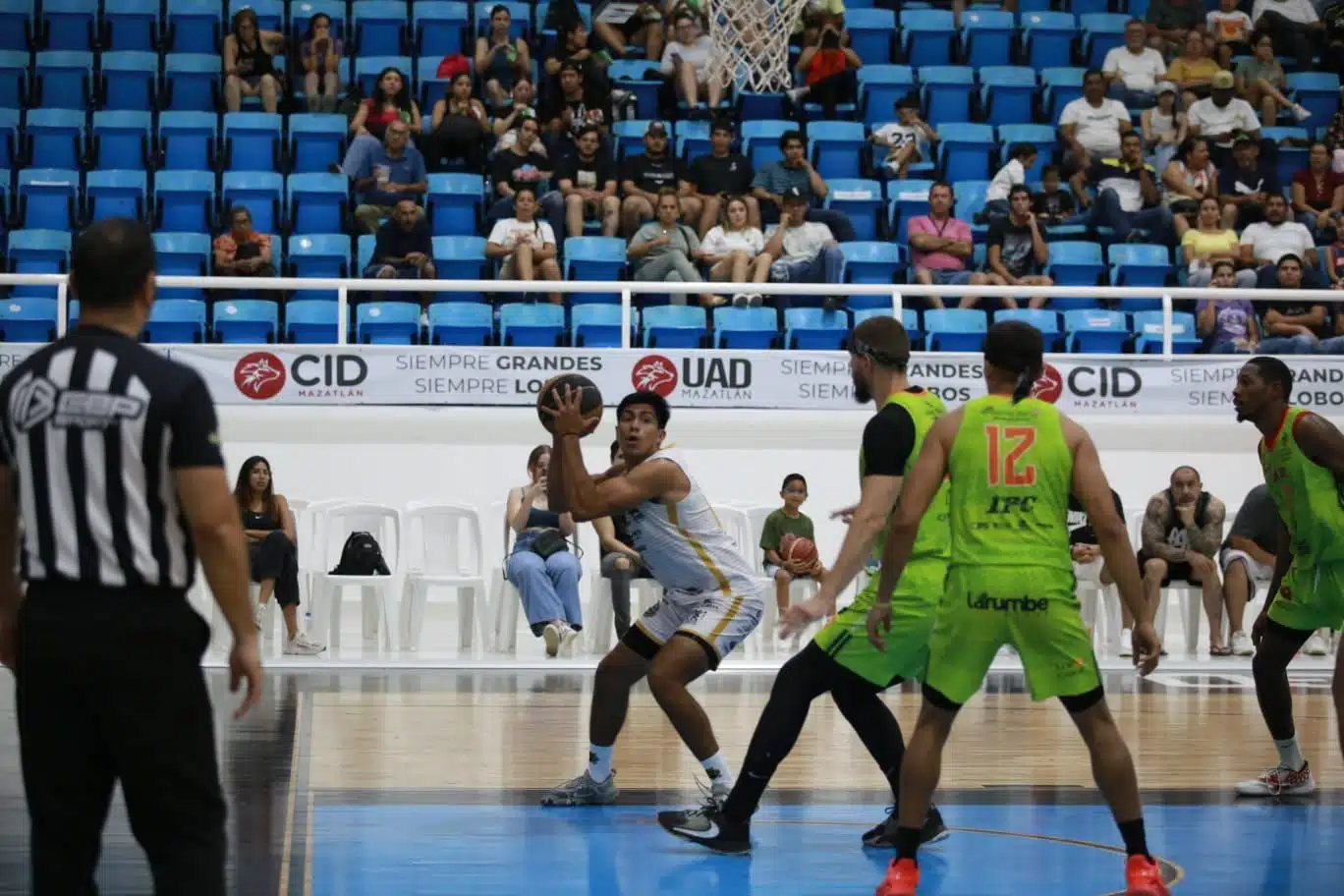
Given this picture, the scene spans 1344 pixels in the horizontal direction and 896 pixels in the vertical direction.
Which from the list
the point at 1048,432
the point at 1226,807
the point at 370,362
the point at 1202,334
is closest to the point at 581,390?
the point at 1048,432

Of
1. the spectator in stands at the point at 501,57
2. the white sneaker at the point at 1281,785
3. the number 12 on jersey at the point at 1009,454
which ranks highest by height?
the spectator in stands at the point at 501,57

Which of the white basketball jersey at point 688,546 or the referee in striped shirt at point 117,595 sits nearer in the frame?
the referee in striped shirt at point 117,595

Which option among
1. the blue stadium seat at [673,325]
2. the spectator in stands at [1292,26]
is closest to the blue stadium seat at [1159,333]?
the blue stadium seat at [673,325]

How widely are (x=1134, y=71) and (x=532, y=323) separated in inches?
315

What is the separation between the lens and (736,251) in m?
15.8

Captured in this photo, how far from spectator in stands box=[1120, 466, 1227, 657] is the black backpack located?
5685mm

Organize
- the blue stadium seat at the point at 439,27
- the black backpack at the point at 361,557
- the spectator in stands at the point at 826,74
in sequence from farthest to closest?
the blue stadium seat at the point at 439,27 < the spectator in stands at the point at 826,74 < the black backpack at the point at 361,557

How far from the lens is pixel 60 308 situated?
13656 millimetres

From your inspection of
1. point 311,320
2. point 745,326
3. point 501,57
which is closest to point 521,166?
point 501,57

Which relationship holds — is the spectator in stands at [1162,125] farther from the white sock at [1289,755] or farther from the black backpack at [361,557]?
the white sock at [1289,755]

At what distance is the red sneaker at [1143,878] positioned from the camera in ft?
18.2

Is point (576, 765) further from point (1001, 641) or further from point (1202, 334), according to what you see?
point (1202, 334)

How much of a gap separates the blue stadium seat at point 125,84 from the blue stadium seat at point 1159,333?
997cm

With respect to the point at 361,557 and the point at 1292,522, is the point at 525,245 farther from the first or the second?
the point at 1292,522
